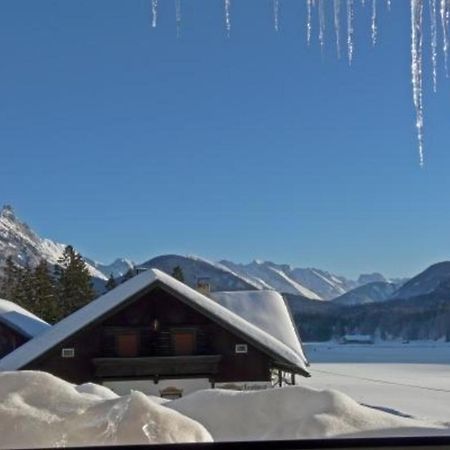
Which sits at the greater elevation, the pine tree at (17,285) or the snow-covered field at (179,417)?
the pine tree at (17,285)

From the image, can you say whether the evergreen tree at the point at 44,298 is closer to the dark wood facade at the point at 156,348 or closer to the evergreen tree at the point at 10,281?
the evergreen tree at the point at 10,281

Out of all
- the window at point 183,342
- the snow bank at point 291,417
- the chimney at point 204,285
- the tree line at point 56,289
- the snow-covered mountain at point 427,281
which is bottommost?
the snow bank at point 291,417

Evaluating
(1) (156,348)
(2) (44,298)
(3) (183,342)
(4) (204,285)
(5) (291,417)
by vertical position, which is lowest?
(5) (291,417)

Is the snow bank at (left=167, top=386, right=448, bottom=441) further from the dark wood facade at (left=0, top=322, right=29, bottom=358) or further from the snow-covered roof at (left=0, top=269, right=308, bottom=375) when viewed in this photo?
the dark wood facade at (left=0, top=322, right=29, bottom=358)

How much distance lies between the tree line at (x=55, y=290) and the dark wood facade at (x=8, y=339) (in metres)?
7.75

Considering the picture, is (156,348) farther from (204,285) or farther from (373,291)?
(373,291)

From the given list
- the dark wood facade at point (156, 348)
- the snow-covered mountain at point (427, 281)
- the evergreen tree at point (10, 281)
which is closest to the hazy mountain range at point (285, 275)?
the snow-covered mountain at point (427, 281)

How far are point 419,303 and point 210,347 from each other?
122 meters

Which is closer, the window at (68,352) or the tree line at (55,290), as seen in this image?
the window at (68,352)

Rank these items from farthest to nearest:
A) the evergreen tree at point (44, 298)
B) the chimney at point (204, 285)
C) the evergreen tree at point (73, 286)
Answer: the evergreen tree at point (73, 286) < the evergreen tree at point (44, 298) < the chimney at point (204, 285)

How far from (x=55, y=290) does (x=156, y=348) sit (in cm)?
1951

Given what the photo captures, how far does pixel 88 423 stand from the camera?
9.80 ft

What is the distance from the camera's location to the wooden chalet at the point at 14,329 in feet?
75.9

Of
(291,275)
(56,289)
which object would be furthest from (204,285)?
(291,275)
